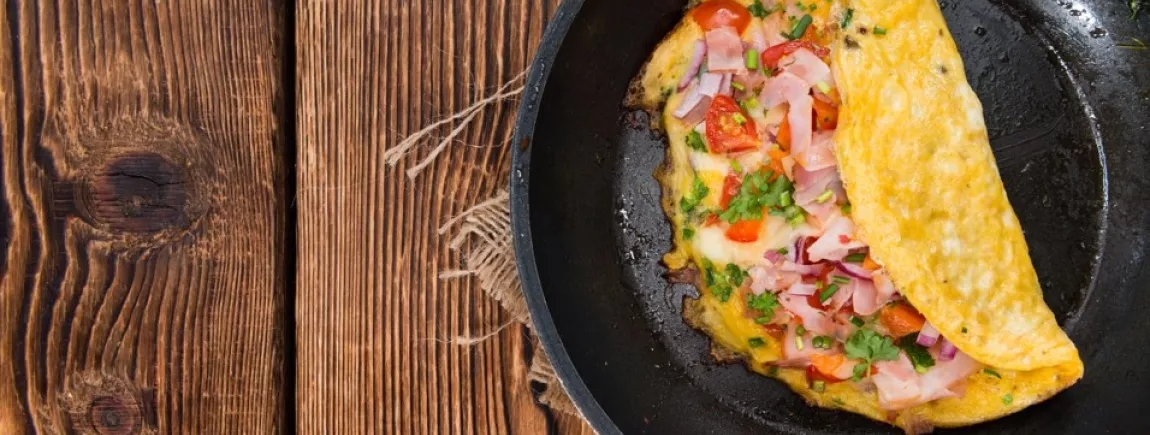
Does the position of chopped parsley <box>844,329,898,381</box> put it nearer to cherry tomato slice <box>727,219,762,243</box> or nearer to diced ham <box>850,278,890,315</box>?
diced ham <box>850,278,890,315</box>

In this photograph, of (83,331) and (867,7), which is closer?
(867,7)

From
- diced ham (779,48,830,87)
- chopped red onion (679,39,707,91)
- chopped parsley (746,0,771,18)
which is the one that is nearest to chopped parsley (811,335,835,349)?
diced ham (779,48,830,87)

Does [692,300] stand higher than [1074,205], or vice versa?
[1074,205]

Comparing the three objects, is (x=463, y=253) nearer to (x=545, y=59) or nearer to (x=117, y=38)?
(x=545, y=59)

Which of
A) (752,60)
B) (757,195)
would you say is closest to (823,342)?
(757,195)

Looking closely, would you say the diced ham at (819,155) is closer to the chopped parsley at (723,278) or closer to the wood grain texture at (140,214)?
the chopped parsley at (723,278)

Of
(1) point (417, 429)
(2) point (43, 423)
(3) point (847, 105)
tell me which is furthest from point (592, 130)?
(2) point (43, 423)

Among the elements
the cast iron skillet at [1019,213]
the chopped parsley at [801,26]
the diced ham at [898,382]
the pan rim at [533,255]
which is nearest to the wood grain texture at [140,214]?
the pan rim at [533,255]

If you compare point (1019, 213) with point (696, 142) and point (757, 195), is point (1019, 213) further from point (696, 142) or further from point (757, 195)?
point (696, 142)
